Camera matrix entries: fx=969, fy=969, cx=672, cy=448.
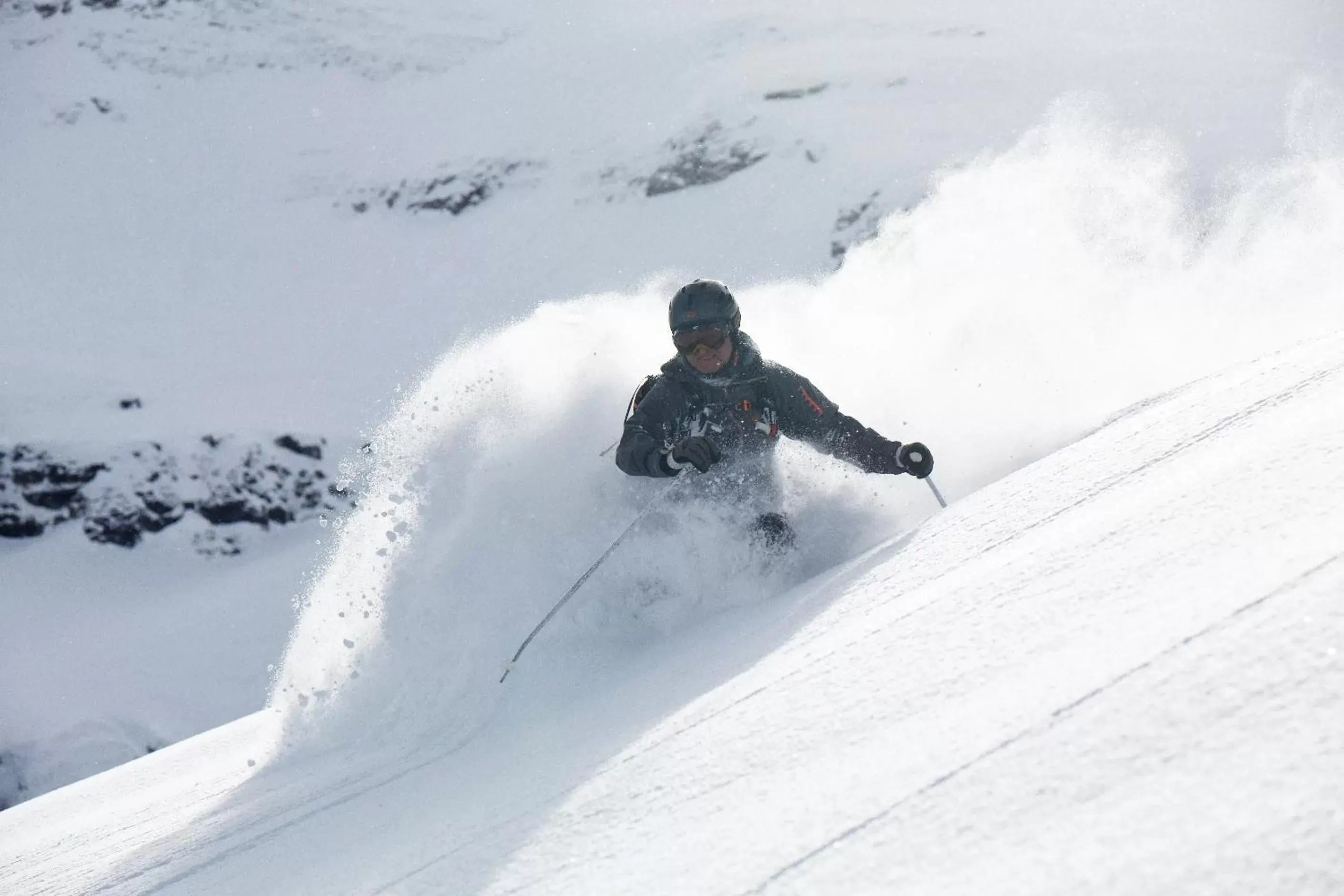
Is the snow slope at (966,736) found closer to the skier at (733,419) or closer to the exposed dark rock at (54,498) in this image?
the skier at (733,419)

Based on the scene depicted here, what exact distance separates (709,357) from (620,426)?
1.21 metres

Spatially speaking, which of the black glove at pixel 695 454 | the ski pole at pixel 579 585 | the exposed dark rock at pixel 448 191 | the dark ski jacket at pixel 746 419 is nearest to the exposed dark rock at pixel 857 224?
the exposed dark rock at pixel 448 191

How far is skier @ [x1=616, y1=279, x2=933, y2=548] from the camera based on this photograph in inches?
192

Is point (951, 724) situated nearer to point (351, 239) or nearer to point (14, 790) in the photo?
point (14, 790)

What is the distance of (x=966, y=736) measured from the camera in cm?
182

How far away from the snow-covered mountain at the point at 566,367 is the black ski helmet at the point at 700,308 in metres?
1.00

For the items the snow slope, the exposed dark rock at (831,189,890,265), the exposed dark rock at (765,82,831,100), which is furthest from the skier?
the exposed dark rock at (765,82,831,100)

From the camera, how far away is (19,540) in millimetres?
17828

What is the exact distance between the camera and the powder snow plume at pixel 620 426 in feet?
15.6

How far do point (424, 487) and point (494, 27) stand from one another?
2677 cm

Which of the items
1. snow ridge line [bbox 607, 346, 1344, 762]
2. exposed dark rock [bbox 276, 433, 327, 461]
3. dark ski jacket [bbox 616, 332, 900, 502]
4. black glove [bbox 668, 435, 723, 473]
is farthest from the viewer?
exposed dark rock [bbox 276, 433, 327, 461]

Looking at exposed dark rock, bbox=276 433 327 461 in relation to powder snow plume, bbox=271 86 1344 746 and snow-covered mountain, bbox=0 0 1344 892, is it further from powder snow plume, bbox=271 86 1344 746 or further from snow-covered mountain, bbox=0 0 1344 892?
powder snow plume, bbox=271 86 1344 746

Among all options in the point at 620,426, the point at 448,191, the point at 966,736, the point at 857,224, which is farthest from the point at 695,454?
the point at 448,191

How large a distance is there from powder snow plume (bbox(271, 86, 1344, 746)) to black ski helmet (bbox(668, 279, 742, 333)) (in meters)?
0.96
